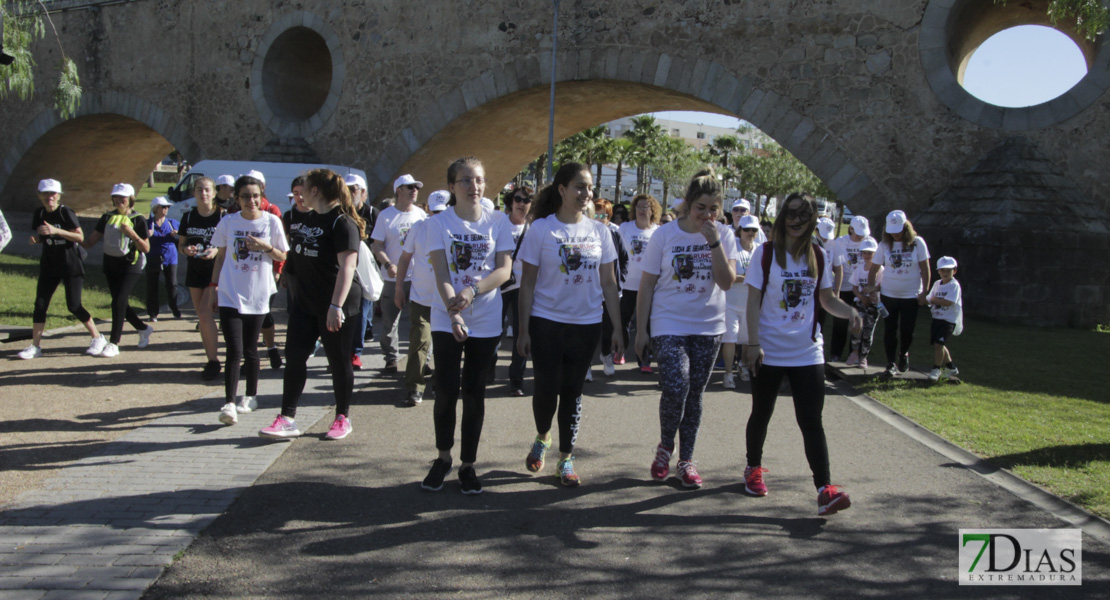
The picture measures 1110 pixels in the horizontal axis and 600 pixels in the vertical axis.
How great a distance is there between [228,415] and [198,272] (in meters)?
2.15

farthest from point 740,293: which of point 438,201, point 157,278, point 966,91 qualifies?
point 966,91

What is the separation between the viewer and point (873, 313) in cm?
891

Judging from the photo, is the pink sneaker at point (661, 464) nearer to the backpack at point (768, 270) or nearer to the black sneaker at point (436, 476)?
the backpack at point (768, 270)

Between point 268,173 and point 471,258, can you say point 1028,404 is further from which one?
point 268,173

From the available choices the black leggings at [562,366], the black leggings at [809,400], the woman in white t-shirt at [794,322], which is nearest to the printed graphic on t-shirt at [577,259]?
the black leggings at [562,366]

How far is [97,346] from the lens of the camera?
835cm

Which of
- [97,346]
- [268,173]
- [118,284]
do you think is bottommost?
[97,346]

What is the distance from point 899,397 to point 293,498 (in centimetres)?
566

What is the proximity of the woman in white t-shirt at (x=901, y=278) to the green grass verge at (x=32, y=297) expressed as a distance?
9.40 metres

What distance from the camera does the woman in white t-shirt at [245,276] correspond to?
596 cm

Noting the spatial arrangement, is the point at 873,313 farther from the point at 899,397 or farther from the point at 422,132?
the point at 422,132

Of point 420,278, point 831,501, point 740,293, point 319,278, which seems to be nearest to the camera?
point 831,501

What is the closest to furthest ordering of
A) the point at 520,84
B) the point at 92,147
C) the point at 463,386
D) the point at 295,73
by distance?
the point at 463,386
the point at 520,84
the point at 295,73
the point at 92,147

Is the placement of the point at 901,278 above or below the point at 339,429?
above
